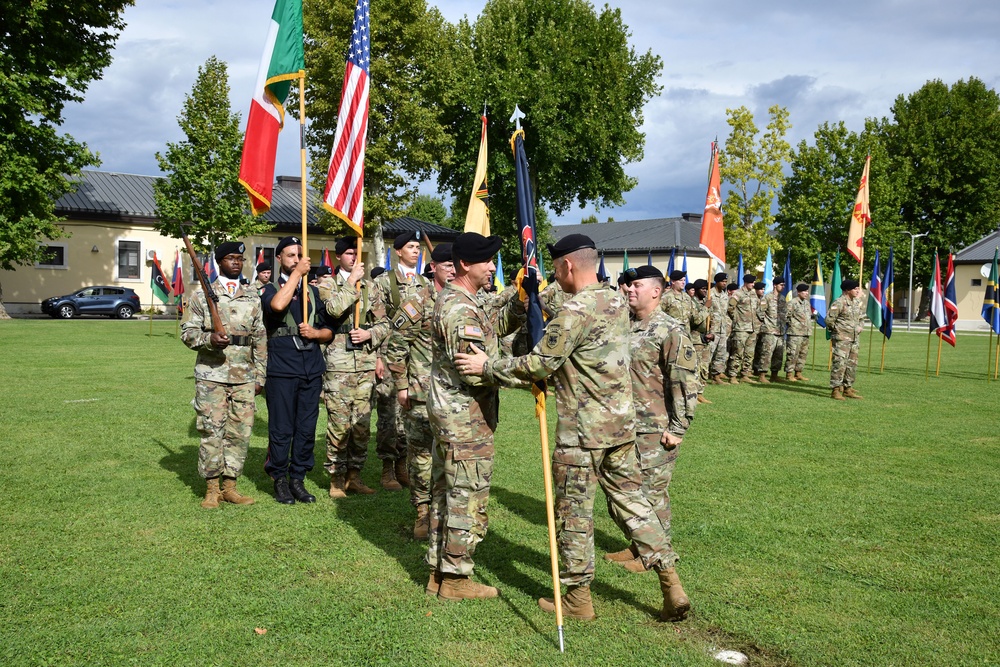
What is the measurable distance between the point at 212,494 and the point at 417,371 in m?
2.32

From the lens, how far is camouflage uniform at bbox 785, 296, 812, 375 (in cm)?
1880

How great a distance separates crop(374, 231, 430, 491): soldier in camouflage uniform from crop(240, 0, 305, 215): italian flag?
145 cm

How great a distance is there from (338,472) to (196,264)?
2.40 metres

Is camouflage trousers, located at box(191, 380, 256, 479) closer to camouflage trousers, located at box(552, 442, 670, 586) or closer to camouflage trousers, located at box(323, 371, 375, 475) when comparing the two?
camouflage trousers, located at box(323, 371, 375, 475)

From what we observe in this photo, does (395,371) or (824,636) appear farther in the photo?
(395,371)

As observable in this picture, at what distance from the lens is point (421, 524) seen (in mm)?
6520

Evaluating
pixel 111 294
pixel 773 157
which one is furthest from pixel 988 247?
pixel 111 294

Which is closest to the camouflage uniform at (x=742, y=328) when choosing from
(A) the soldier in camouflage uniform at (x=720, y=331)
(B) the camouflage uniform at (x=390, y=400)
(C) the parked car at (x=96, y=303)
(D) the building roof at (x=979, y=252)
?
(A) the soldier in camouflage uniform at (x=720, y=331)

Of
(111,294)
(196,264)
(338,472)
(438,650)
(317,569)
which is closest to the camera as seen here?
(438,650)

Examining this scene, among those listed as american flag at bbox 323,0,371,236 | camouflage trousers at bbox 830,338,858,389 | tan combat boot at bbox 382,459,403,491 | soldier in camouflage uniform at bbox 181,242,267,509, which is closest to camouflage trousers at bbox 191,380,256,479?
soldier in camouflage uniform at bbox 181,242,267,509

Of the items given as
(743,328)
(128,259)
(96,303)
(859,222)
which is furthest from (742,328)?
(128,259)

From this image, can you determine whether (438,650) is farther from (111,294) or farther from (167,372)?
(111,294)

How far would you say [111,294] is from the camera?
1585 inches

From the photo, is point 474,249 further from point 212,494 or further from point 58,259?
point 58,259
